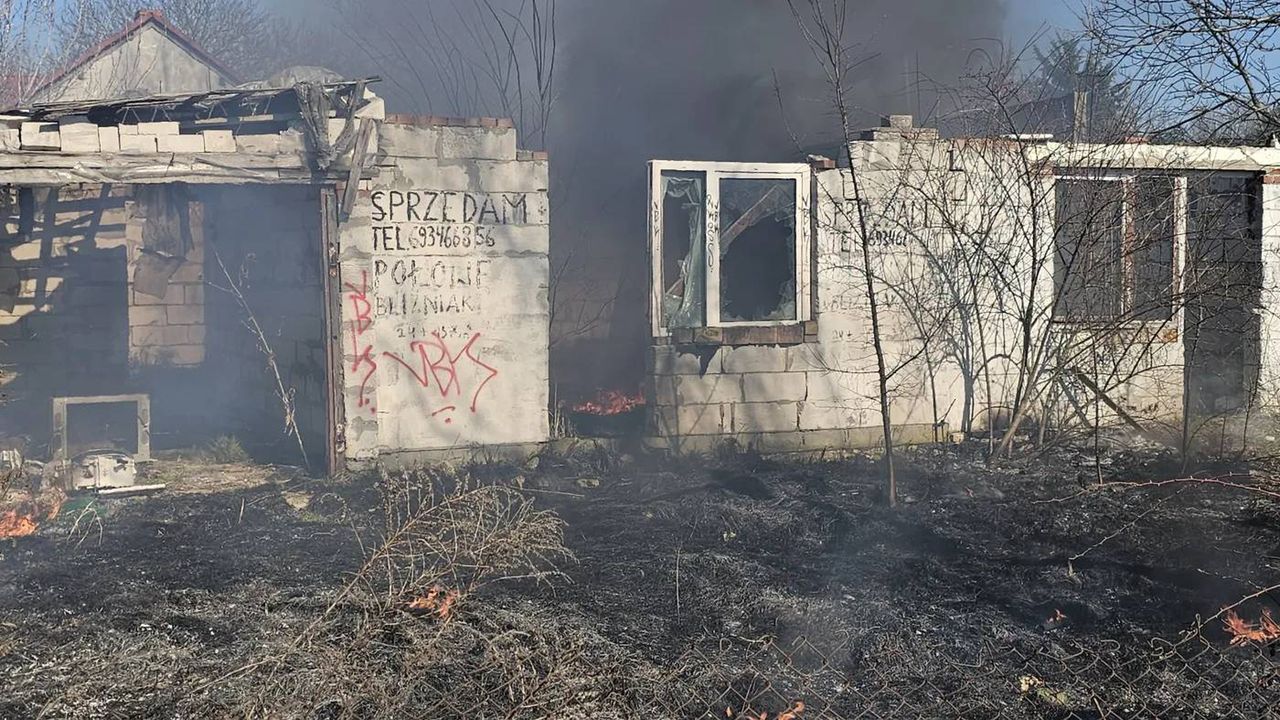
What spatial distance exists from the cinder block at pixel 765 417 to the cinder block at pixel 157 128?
5019mm

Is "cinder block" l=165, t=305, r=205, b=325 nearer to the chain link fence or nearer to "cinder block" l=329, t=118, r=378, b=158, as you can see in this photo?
"cinder block" l=329, t=118, r=378, b=158

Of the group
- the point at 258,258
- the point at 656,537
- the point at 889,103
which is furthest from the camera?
the point at 889,103

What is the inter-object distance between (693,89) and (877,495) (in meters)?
11.3

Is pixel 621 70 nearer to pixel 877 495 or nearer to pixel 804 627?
pixel 877 495

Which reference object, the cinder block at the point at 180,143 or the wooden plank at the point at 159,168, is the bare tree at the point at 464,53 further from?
the cinder block at the point at 180,143

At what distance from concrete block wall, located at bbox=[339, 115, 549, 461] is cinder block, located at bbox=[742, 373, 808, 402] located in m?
1.79

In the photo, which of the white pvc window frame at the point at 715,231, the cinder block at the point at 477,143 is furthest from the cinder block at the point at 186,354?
the white pvc window frame at the point at 715,231

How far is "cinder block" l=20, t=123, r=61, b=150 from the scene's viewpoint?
25.7 ft

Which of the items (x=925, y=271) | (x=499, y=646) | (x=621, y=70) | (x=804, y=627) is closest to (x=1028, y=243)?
(x=925, y=271)

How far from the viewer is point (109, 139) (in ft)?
26.3

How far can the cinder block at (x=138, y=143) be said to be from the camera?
8.05 m

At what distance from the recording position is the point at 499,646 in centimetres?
499

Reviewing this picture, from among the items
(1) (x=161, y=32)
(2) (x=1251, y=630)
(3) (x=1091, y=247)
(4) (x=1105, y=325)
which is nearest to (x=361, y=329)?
(3) (x=1091, y=247)

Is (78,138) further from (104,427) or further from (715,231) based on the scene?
(715,231)
